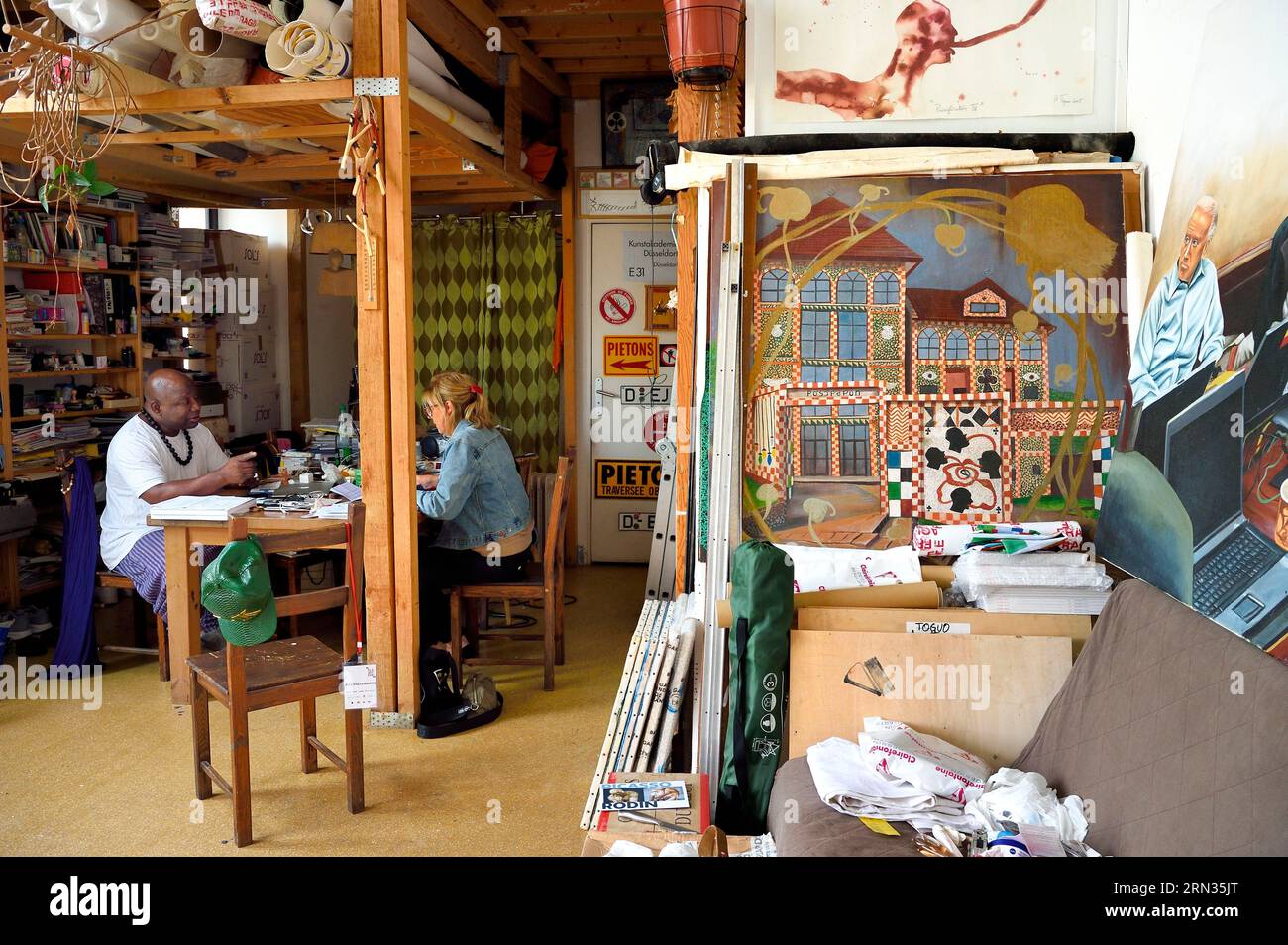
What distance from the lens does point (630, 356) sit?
7.31m

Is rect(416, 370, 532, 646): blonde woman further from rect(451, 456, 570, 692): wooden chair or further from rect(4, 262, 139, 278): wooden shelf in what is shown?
rect(4, 262, 139, 278): wooden shelf

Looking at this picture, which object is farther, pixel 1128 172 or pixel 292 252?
pixel 292 252

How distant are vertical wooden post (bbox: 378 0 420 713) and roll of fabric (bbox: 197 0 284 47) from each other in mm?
414

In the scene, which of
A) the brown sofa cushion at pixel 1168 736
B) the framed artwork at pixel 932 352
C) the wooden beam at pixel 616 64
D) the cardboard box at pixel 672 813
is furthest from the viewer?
the wooden beam at pixel 616 64

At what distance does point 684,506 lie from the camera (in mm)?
4551

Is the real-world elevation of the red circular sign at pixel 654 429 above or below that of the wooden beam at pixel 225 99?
below

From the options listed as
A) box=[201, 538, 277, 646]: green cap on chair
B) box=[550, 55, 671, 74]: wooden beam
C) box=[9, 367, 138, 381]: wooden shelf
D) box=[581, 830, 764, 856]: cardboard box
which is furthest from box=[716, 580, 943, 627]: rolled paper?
box=[9, 367, 138, 381]: wooden shelf

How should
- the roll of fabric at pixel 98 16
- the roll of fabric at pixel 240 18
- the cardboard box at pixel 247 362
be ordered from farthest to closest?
the cardboard box at pixel 247 362
the roll of fabric at pixel 98 16
the roll of fabric at pixel 240 18

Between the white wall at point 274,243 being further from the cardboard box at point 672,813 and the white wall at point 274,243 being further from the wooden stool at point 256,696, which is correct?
the cardboard box at point 672,813

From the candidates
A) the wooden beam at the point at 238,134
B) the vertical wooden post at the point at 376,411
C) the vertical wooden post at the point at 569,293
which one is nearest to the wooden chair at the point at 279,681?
the vertical wooden post at the point at 376,411

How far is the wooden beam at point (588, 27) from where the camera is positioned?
18.7 ft
